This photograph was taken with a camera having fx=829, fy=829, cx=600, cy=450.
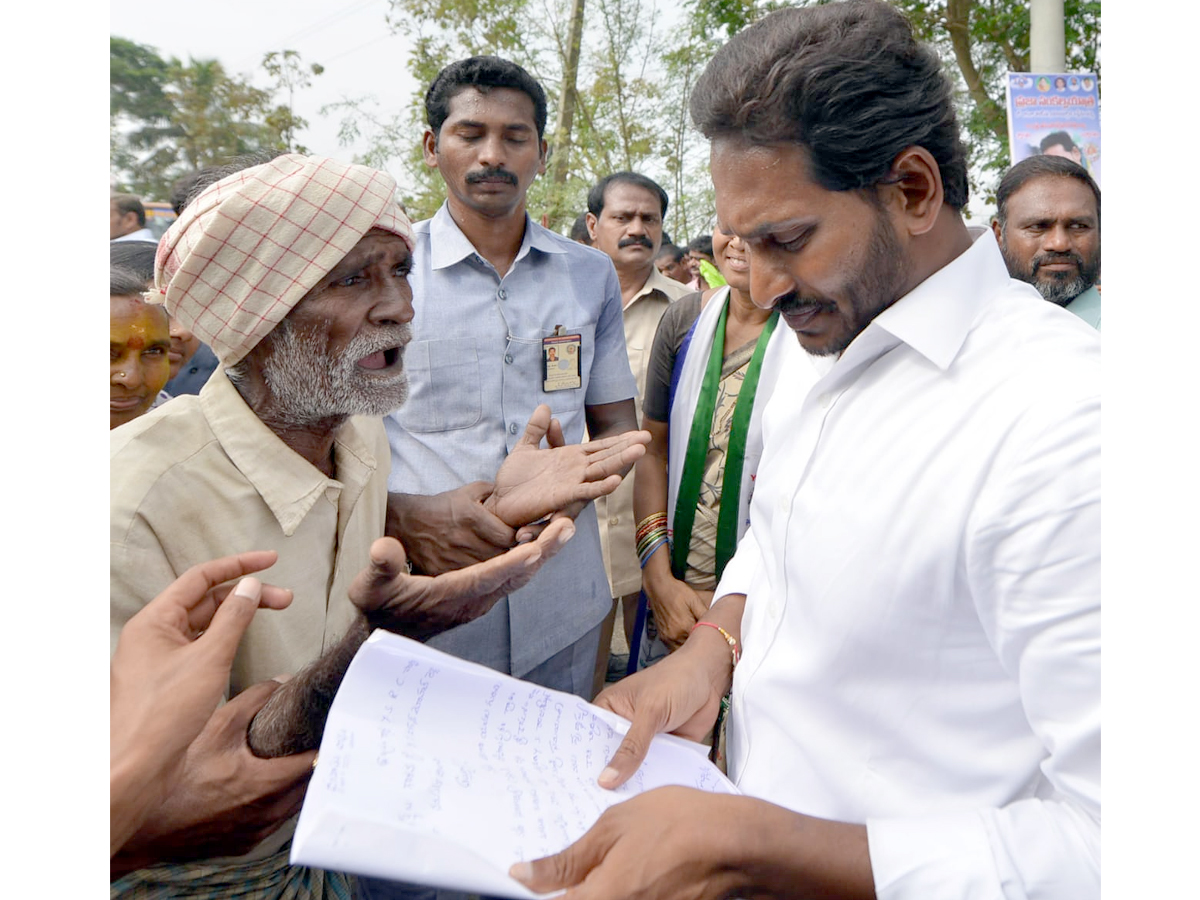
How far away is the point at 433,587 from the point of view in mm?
1583

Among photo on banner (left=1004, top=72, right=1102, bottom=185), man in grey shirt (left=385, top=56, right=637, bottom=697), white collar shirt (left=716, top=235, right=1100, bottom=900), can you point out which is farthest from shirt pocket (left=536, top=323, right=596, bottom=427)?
photo on banner (left=1004, top=72, right=1102, bottom=185)

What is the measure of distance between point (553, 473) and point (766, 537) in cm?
73

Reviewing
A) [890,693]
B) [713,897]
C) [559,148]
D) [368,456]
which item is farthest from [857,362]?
[559,148]

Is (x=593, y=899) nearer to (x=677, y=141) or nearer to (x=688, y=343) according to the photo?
(x=688, y=343)

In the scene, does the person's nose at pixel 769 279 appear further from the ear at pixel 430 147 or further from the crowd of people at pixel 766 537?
the ear at pixel 430 147

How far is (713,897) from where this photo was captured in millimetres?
1131

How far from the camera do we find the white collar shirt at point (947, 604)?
3.44ft

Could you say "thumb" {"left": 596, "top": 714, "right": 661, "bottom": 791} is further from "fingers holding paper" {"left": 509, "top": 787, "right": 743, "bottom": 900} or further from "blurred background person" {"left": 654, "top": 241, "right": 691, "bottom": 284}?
"blurred background person" {"left": 654, "top": 241, "right": 691, "bottom": 284}

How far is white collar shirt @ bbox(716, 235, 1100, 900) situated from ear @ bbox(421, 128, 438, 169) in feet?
6.92

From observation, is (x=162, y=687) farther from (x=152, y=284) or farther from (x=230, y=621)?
(x=152, y=284)

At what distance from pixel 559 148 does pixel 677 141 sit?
66.8 inches

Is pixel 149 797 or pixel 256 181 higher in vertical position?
pixel 256 181

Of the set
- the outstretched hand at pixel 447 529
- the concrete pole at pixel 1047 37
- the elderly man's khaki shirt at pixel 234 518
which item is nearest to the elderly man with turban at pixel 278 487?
the elderly man's khaki shirt at pixel 234 518

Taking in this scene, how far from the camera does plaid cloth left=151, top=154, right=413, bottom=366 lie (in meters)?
1.72
